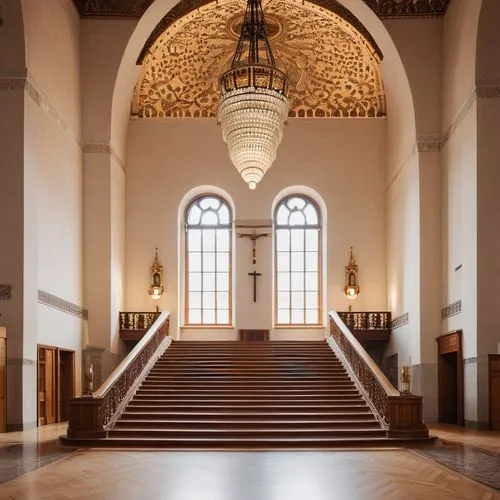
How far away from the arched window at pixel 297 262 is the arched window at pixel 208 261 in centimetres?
136

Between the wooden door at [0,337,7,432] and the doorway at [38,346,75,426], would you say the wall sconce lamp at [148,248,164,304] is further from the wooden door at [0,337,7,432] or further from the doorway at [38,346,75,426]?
the wooden door at [0,337,7,432]

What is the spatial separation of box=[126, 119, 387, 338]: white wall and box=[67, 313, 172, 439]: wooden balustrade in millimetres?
4331

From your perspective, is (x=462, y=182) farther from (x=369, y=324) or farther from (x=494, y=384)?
(x=369, y=324)

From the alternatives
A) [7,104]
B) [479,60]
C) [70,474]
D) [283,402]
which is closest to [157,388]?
[283,402]

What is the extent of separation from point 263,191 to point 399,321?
5.11 metres

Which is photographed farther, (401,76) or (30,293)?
(401,76)

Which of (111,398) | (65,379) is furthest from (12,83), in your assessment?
(65,379)

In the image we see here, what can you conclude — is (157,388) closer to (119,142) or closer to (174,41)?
(119,142)

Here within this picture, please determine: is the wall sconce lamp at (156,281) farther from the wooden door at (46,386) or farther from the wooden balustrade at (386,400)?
the wooden balustrade at (386,400)

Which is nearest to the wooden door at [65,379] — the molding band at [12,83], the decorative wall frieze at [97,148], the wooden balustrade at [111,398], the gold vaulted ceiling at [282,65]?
the wooden balustrade at [111,398]

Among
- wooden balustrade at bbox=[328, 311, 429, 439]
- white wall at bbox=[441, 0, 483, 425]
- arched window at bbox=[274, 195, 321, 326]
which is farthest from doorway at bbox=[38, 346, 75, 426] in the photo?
white wall at bbox=[441, 0, 483, 425]

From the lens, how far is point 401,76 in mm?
20500

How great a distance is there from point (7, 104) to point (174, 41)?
25.6 feet

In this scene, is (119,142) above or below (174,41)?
below
